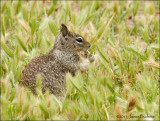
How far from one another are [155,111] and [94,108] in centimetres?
62

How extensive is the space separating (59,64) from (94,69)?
19.2 inches

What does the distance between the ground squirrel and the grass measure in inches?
6.3

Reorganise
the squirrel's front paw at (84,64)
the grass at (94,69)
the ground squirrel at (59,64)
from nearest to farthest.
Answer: the grass at (94,69), the ground squirrel at (59,64), the squirrel's front paw at (84,64)

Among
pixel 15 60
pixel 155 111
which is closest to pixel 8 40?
pixel 15 60

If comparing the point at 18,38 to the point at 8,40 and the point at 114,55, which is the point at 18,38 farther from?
the point at 114,55

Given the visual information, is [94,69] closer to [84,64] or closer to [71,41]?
[84,64]

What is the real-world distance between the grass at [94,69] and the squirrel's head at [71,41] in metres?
0.29

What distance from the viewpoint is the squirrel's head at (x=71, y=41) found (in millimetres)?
5102

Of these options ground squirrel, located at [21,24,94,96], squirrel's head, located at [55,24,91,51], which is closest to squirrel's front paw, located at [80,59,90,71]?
ground squirrel, located at [21,24,94,96]

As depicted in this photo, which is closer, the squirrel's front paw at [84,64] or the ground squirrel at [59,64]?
the ground squirrel at [59,64]

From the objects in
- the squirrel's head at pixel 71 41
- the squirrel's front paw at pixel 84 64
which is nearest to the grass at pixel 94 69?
the squirrel's front paw at pixel 84 64

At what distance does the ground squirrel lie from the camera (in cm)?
455

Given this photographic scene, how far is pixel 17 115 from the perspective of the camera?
154 inches

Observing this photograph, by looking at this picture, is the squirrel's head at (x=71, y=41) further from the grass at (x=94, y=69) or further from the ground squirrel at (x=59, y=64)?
the grass at (x=94, y=69)
